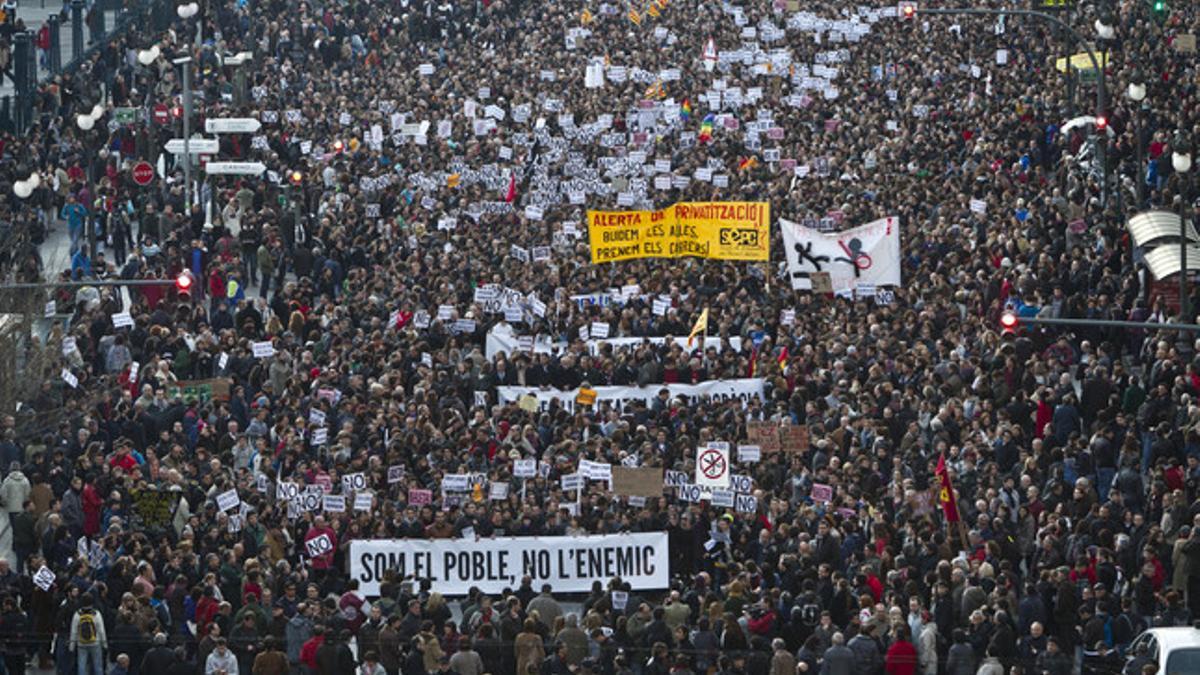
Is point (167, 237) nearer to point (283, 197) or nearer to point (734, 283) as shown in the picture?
point (283, 197)

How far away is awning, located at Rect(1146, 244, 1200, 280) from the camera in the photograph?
134ft

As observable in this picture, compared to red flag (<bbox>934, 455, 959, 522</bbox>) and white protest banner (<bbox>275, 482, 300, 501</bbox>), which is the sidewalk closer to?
white protest banner (<bbox>275, 482, 300, 501</bbox>)

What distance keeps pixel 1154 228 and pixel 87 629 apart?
688 inches

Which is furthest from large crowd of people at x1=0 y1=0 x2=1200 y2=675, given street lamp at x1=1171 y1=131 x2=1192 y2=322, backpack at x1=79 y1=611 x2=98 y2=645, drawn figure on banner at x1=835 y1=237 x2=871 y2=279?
drawn figure on banner at x1=835 y1=237 x2=871 y2=279

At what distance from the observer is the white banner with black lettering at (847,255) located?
43.8m

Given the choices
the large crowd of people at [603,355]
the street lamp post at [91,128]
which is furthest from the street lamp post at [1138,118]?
the street lamp post at [91,128]

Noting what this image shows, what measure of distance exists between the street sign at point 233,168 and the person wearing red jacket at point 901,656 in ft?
72.7

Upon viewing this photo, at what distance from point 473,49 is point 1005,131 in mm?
15789

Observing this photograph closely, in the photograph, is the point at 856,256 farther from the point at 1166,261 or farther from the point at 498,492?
the point at 498,492

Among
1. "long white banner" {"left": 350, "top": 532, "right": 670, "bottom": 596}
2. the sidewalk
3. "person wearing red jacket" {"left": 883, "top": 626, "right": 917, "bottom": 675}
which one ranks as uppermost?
the sidewalk

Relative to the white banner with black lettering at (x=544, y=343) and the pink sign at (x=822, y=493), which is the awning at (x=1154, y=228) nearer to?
the white banner with black lettering at (x=544, y=343)

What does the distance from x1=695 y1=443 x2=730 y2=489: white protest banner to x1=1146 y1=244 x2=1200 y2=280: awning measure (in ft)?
26.9

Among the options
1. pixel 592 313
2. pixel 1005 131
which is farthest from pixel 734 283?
pixel 1005 131

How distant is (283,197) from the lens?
5162cm
